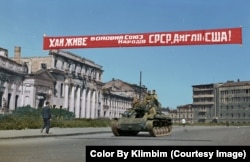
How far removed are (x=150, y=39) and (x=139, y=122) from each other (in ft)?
25.3

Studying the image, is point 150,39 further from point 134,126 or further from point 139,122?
point 134,126

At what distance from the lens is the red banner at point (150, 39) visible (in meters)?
15.7

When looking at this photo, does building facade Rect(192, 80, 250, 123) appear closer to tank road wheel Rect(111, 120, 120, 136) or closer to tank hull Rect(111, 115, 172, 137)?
tank hull Rect(111, 115, 172, 137)

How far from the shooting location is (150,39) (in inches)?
650

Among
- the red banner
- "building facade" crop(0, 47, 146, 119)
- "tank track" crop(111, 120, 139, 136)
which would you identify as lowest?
"tank track" crop(111, 120, 139, 136)

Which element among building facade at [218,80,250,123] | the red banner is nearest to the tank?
the red banner

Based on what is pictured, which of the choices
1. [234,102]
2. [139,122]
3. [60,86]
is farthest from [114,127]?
[234,102]

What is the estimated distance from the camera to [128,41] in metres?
16.8

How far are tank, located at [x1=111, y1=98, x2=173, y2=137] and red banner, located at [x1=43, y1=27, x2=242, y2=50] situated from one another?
24.1 feet

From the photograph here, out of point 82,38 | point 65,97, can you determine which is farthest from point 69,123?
point 65,97

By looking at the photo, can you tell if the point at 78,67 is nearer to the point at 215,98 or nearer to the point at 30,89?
the point at 30,89

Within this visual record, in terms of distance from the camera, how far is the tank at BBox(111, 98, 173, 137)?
23.0 m

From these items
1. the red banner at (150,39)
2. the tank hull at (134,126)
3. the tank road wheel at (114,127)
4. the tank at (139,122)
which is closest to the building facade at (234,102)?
the tank at (139,122)

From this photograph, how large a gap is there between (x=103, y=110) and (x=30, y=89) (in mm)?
29144
